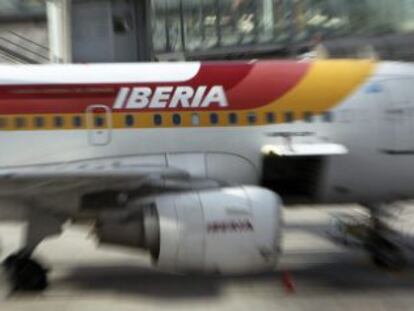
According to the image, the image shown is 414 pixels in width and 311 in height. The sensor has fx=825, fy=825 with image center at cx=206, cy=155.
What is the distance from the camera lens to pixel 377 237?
46.2 feet

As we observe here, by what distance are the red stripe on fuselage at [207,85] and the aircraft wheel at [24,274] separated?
2247 millimetres

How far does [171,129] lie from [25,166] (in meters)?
2.29

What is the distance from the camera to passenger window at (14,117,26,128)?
12.5 metres

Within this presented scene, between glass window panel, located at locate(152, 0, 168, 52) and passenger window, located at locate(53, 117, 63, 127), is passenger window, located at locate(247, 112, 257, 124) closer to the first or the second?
passenger window, located at locate(53, 117, 63, 127)

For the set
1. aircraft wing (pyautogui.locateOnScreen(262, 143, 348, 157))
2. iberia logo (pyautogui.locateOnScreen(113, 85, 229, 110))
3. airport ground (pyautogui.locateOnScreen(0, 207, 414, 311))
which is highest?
iberia logo (pyautogui.locateOnScreen(113, 85, 229, 110))

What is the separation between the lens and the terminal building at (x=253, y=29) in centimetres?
3194

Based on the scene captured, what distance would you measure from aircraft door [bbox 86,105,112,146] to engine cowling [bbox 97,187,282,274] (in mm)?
1663

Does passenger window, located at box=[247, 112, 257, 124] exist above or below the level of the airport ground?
above

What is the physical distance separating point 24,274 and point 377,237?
5929 millimetres

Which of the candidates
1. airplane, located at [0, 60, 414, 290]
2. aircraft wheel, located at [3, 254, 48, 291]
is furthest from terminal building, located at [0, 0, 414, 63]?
aircraft wheel, located at [3, 254, 48, 291]

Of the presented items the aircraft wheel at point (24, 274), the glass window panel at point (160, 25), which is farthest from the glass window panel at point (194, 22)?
the aircraft wheel at point (24, 274)

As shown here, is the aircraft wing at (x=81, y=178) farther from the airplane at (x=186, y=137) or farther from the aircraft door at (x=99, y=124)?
the aircraft door at (x=99, y=124)

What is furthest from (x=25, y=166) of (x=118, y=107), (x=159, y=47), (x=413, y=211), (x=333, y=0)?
(x=333, y=0)

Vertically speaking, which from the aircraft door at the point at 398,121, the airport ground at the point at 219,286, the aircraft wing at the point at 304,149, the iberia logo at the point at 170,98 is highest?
the iberia logo at the point at 170,98
